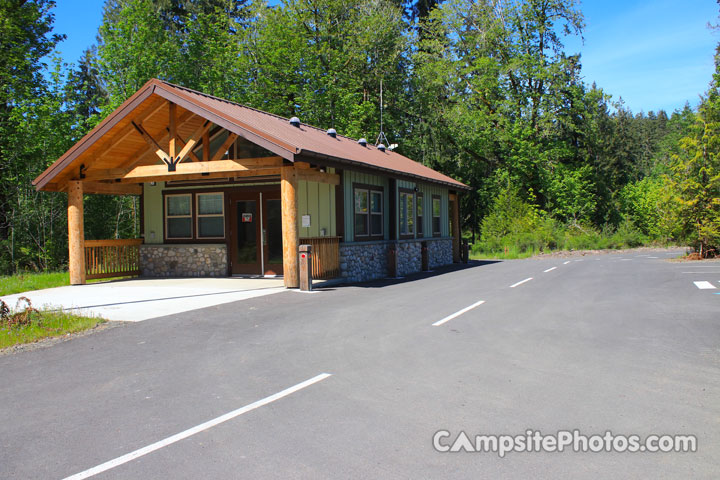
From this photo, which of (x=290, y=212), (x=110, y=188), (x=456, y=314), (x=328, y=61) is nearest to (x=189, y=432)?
(x=456, y=314)

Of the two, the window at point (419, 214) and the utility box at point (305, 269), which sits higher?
the window at point (419, 214)

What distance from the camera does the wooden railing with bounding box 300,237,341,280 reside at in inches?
607

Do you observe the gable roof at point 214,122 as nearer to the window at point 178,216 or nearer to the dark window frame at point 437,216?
the window at point 178,216

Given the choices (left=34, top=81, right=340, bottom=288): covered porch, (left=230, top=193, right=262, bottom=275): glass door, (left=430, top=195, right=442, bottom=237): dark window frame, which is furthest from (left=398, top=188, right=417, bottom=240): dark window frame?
(left=230, top=193, right=262, bottom=275): glass door

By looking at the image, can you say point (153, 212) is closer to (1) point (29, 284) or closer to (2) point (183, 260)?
(2) point (183, 260)

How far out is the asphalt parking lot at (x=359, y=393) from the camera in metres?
3.79

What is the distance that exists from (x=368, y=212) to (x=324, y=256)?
3365 mm

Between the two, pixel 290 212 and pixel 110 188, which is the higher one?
pixel 110 188

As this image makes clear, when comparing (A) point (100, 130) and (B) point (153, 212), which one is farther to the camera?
(B) point (153, 212)

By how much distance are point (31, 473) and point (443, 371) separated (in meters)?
3.99

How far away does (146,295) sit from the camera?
43.6ft

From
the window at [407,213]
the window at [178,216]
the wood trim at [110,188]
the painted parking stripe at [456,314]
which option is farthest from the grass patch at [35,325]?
the window at [407,213]

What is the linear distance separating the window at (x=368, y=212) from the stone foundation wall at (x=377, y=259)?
1.56 feet

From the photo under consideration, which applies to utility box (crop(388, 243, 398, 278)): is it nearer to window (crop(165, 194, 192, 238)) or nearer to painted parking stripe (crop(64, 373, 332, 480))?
window (crop(165, 194, 192, 238))
